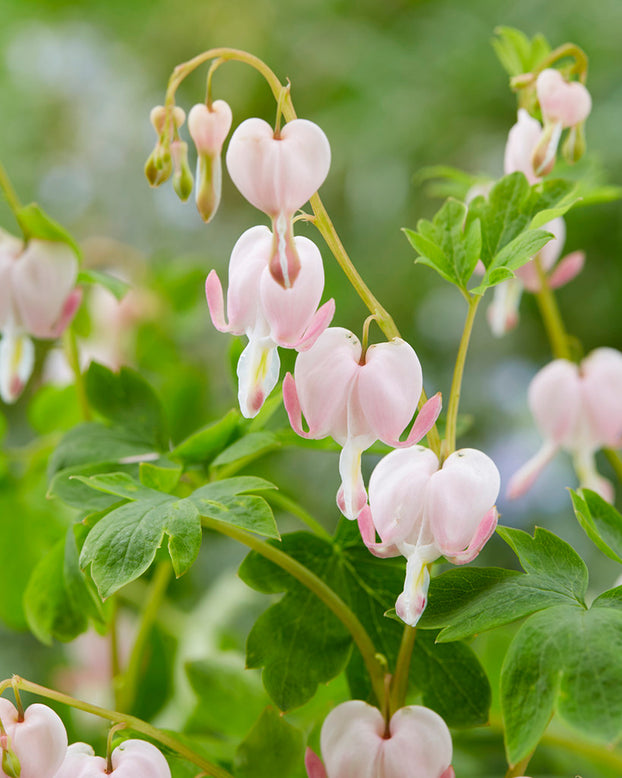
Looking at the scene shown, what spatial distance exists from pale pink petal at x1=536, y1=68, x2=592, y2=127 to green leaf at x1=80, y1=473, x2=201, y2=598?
0.39 m

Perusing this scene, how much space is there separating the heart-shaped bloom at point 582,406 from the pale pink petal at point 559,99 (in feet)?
0.83

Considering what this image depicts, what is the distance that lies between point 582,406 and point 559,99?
11.7 inches

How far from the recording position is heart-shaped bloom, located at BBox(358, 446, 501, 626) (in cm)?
48

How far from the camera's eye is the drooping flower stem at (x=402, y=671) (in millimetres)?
541

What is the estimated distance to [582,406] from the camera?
0.82 metres

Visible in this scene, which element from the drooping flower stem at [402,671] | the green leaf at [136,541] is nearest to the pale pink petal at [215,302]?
the green leaf at [136,541]

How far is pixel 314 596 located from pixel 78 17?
264cm

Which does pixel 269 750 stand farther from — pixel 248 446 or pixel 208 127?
pixel 208 127

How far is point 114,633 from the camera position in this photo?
2.72ft

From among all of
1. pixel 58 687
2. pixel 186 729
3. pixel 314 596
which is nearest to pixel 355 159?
pixel 58 687

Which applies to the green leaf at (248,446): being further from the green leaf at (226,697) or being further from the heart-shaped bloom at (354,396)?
the green leaf at (226,697)

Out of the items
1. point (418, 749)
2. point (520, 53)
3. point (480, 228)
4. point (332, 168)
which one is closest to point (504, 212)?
point (480, 228)

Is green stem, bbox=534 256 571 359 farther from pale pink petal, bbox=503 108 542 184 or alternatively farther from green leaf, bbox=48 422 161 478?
green leaf, bbox=48 422 161 478

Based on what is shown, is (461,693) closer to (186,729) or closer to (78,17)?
(186,729)
